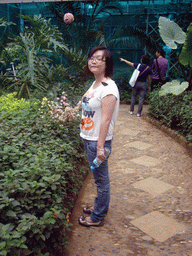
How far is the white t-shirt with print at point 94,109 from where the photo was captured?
6.34 ft

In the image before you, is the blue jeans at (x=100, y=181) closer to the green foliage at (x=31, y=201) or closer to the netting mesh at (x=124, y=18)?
the green foliage at (x=31, y=201)

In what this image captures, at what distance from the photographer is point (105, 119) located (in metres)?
1.92

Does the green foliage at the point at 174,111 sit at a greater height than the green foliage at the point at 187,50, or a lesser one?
lesser

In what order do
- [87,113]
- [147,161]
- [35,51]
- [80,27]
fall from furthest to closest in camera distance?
1. [80,27]
2. [35,51]
3. [147,161]
4. [87,113]

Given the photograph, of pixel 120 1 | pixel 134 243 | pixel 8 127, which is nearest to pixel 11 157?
pixel 8 127

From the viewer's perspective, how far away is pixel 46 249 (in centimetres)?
176

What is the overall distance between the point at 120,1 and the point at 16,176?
32.4 ft

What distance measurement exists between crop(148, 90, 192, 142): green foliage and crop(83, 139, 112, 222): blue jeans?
2650 mm

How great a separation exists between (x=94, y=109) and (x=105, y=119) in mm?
148

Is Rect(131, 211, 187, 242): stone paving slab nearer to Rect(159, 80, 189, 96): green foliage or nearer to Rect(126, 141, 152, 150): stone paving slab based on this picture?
Rect(126, 141, 152, 150): stone paving slab

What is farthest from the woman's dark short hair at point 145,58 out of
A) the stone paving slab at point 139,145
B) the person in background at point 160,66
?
the stone paving slab at point 139,145

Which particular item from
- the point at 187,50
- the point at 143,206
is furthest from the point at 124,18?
the point at 143,206

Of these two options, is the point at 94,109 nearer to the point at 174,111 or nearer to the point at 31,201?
the point at 31,201

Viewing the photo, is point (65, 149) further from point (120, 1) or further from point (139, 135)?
point (120, 1)
